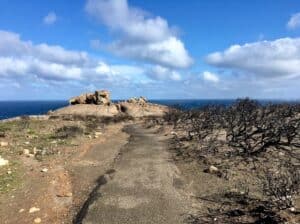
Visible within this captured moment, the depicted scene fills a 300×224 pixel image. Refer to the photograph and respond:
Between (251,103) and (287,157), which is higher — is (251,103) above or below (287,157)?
above

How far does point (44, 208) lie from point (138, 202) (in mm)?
3302

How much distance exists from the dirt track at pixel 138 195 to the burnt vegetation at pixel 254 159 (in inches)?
46.0

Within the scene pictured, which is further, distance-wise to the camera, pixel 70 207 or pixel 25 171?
pixel 25 171

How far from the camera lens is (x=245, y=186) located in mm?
15461

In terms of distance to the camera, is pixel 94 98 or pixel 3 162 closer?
pixel 3 162

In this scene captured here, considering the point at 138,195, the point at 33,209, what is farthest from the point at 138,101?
the point at 33,209

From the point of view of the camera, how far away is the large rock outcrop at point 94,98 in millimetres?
64606

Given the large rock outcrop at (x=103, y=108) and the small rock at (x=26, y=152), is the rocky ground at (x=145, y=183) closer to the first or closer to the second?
the small rock at (x=26, y=152)

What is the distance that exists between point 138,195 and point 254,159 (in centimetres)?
746

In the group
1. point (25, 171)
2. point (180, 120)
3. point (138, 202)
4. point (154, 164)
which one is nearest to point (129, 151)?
point (154, 164)

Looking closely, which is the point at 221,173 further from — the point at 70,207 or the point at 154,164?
the point at 70,207

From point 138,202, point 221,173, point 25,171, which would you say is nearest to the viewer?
point 138,202

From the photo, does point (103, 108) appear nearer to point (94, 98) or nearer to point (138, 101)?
point (94, 98)

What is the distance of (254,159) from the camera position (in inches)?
784
